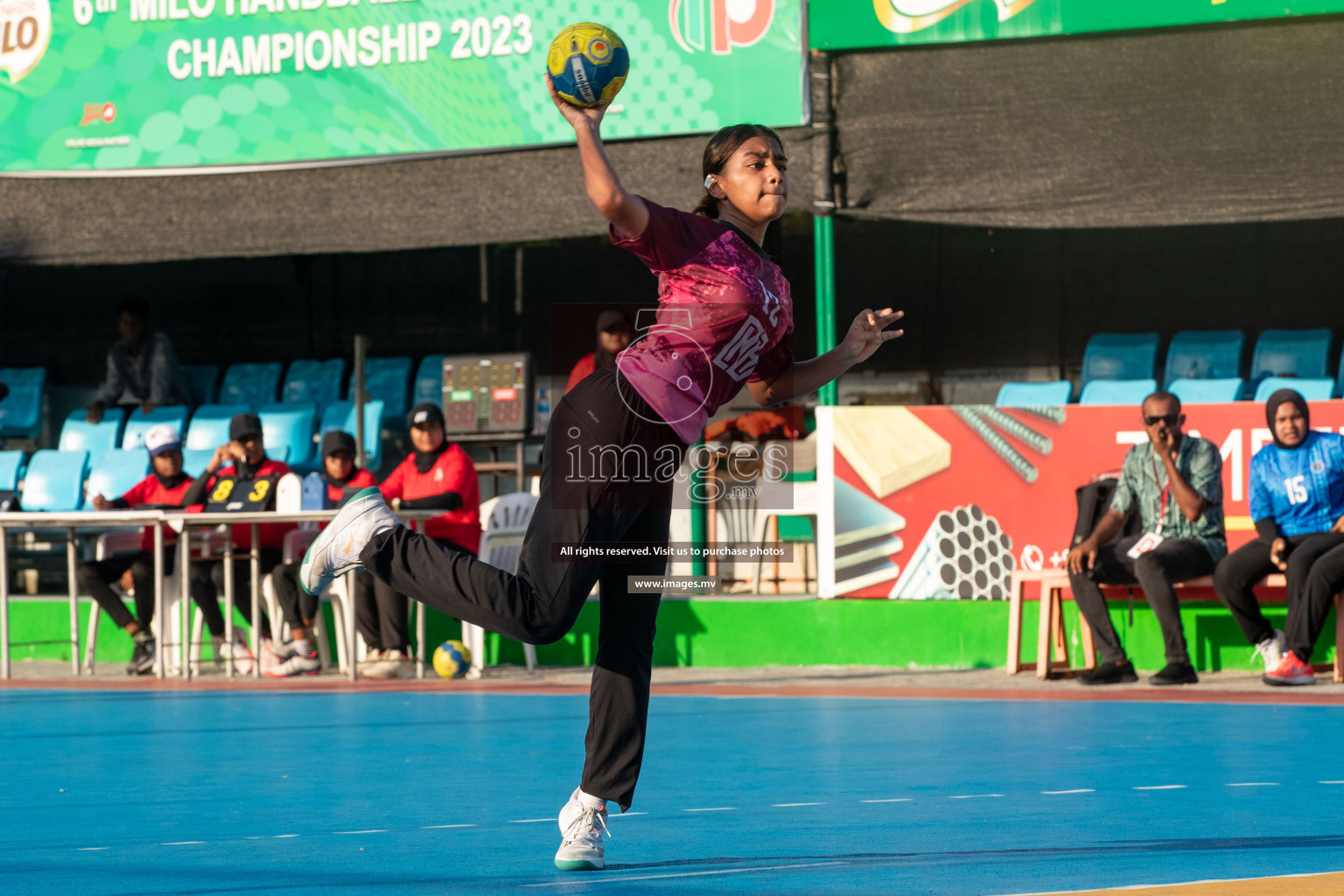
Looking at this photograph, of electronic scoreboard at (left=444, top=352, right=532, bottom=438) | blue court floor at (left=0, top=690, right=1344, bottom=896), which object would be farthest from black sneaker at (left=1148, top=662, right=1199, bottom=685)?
electronic scoreboard at (left=444, top=352, right=532, bottom=438)

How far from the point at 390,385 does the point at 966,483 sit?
5875mm

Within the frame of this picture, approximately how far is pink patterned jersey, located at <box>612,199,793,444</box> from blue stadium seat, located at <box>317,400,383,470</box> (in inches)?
372

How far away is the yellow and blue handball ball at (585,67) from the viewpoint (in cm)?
395

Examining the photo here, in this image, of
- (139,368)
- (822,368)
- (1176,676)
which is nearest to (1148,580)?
(1176,676)

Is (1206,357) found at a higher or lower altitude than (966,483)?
higher

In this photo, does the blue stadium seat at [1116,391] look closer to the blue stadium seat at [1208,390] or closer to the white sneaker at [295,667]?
the blue stadium seat at [1208,390]

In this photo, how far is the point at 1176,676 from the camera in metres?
9.15

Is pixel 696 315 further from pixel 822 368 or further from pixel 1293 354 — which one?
pixel 1293 354

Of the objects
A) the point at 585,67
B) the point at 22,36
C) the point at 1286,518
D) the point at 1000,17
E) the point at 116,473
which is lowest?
the point at 1286,518

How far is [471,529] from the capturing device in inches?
418

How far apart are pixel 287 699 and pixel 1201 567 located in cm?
500

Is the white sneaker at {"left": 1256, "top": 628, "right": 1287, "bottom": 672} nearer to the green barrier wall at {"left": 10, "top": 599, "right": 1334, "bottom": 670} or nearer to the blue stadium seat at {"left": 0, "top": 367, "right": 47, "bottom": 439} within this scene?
the green barrier wall at {"left": 10, "top": 599, "right": 1334, "bottom": 670}

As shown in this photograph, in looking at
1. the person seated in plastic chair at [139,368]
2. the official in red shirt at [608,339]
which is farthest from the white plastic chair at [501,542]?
the person seated in plastic chair at [139,368]

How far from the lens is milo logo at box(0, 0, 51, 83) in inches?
491
